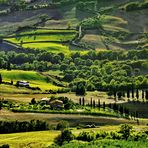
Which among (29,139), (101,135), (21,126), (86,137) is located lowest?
(29,139)

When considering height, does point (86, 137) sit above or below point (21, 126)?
below

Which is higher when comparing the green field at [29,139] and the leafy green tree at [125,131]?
the leafy green tree at [125,131]

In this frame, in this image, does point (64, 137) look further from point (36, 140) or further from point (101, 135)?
point (101, 135)

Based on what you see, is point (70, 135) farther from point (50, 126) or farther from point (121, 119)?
point (121, 119)

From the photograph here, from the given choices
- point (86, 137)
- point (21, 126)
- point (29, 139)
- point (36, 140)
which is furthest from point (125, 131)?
point (21, 126)

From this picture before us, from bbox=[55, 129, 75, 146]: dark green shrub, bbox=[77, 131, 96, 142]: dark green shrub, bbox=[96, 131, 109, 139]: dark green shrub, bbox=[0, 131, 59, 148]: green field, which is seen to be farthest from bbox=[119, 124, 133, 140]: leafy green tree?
bbox=[0, 131, 59, 148]: green field

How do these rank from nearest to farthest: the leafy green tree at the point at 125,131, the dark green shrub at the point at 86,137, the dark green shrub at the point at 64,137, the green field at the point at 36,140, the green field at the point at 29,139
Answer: the green field at the point at 36,140 < the green field at the point at 29,139 < the dark green shrub at the point at 64,137 < the dark green shrub at the point at 86,137 < the leafy green tree at the point at 125,131

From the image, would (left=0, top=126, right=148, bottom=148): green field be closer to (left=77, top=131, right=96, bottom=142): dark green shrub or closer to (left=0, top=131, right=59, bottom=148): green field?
(left=0, top=131, right=59, bottom=148): green field

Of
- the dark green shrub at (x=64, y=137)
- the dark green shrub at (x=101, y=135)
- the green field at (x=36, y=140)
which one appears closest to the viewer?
the green field at (x=36, y=140)

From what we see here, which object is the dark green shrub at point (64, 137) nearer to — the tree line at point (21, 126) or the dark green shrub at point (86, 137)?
the dark green shrub at point (86, 137)

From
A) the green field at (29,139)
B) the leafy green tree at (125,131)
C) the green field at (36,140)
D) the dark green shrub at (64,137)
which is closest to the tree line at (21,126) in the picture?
the green field at (36,140)

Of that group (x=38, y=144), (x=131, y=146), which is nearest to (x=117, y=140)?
(x=131, y=146)

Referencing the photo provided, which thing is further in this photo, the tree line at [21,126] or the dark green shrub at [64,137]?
the tree line at [21,126]
